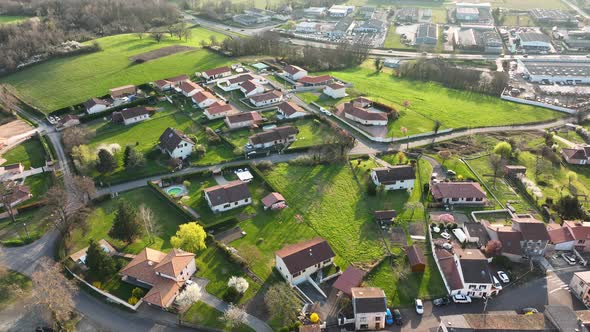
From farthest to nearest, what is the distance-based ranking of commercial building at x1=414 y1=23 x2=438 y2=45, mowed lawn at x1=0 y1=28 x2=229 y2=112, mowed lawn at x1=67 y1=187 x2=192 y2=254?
commercial building at x1=414 y1=23 x2=438 y2=45 < mowed lawn at x1=0 y1=28 x2=229 y2=112 < mowed lawn at x1=67 y1=187 x2=192 y2=254

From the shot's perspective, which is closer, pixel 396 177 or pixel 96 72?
pixel 396 177

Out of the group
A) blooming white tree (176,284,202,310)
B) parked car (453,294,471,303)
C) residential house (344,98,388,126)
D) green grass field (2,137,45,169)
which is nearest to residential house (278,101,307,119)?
residential house (344,98,388,126)

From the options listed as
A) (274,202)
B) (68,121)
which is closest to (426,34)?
(274,202)

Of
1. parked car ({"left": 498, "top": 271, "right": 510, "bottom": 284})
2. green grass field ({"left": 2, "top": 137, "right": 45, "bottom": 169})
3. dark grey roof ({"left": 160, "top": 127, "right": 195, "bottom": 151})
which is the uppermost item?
dark grey roof ({"left": 160, "top": 127, "right": 195, "bottom": 151})

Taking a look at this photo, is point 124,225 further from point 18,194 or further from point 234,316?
point 18,194

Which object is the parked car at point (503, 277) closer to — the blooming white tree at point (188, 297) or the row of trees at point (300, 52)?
the blooming white tree at point (188, 297)

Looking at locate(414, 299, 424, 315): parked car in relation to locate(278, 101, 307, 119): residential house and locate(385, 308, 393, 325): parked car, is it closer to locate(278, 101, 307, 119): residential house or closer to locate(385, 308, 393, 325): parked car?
locate(385, 308, 393, 325): parked car
